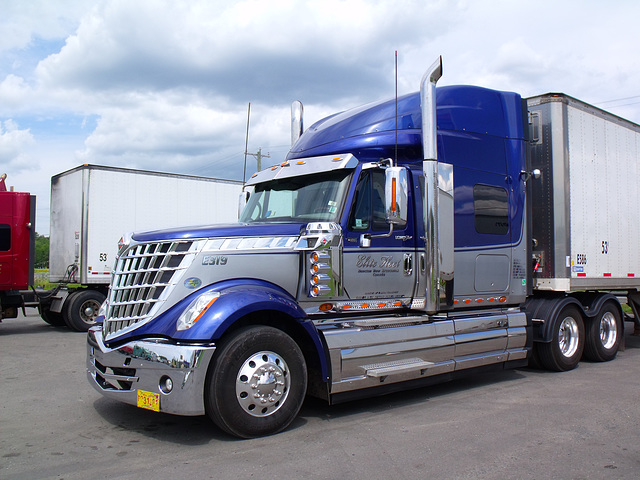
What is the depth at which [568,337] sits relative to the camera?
8.82 metres

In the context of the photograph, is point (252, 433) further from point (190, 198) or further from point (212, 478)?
point (190, 198)

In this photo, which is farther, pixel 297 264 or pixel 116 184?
pixel 116 184

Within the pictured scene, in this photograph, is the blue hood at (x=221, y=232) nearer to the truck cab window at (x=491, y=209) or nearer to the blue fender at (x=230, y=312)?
the blue fender at (x=230, y=312)

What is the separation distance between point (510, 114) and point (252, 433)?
216 inches

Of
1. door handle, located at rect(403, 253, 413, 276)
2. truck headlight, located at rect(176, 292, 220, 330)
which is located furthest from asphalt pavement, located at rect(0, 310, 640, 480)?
door handle, located at rect(403, 253, 413, 276)

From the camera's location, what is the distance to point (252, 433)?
5.15 metres

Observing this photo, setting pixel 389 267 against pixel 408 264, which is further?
pixel 408 264

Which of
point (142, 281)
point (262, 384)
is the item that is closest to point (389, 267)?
point (262, 384)

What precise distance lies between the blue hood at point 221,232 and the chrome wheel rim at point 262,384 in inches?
46.7

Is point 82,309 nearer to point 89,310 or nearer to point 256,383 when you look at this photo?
point 89,310

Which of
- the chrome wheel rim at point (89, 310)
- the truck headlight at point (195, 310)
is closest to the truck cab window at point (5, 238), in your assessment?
the chrome wheel rim at point (89, 310)

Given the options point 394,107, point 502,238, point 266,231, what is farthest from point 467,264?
point 266,231

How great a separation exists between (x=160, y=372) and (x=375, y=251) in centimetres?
262

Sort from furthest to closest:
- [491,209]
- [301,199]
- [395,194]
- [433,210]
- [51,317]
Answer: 1. [51,317]
2. [491,209]
3. [433,210]
4. [301,199]
5. [395,194]
